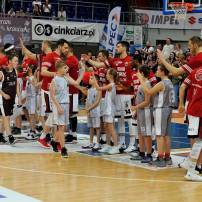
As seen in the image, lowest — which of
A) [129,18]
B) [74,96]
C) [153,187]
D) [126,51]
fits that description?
[153,187]

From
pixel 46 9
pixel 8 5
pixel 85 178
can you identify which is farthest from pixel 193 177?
pixel 8 5

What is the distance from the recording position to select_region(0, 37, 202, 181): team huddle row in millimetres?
7705

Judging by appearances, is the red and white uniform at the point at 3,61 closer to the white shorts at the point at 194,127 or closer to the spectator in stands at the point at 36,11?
the white shorts at the point at 194,127

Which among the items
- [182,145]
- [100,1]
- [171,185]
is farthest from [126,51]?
[100,1]

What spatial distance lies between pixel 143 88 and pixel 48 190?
2.51 meters

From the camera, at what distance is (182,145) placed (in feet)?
35.3

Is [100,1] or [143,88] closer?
[143,88]

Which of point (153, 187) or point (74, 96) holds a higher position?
point (74, 96)

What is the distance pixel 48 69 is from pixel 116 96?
1.38m

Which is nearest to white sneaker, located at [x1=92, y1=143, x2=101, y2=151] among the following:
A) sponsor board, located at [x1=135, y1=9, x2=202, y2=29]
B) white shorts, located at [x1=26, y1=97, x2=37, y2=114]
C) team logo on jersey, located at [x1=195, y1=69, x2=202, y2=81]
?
white shorts, located at [x1=26, y1=97, x2=37, y2=114]

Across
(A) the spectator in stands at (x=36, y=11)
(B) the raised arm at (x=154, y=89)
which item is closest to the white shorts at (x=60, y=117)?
(B) the raised arm at (x=154, y=89)

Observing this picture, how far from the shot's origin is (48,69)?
984 centimetres

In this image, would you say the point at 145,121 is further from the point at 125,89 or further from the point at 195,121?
the point at 195,121

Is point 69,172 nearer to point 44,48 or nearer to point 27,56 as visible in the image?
point 44,48
